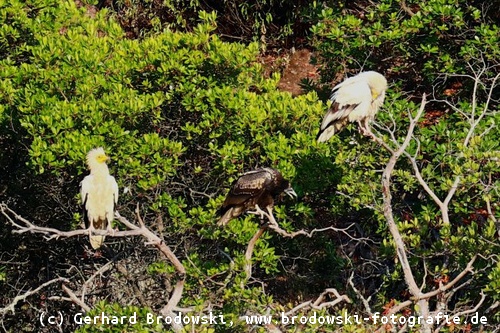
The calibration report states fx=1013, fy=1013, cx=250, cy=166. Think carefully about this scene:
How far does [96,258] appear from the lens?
10.8m

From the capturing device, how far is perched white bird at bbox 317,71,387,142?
878cm

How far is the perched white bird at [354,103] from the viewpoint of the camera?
8781 mm

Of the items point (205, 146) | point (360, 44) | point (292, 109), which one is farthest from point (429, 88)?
point (205, 146)

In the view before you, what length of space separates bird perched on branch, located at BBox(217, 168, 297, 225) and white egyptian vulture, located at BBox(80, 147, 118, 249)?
0.98m

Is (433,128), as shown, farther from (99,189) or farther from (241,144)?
(99,189)

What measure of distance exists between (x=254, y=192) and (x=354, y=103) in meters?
1.17

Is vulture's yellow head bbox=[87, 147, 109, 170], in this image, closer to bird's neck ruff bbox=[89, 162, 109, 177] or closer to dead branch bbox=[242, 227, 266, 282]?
bird's neck ruff bbox=[89, 162, 109, 177]

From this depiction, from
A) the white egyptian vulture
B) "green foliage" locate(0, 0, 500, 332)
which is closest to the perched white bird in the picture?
"green foliage" locate(0, 0, 500, 332)

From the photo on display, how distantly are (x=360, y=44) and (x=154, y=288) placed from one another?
10.8ft

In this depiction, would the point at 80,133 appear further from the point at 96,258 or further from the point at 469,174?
the point at 469,174

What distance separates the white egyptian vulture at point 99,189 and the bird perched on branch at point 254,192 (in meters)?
0.98

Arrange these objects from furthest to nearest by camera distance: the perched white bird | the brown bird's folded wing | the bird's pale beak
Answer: the bird's pale beak, the perched white bird, the brown bird's folded wing

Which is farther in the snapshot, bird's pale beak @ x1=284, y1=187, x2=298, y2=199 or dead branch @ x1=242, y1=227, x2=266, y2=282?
bird's pale beak @ x1=284, y1=187, x2=298, y2=199

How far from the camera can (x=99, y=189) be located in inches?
350
